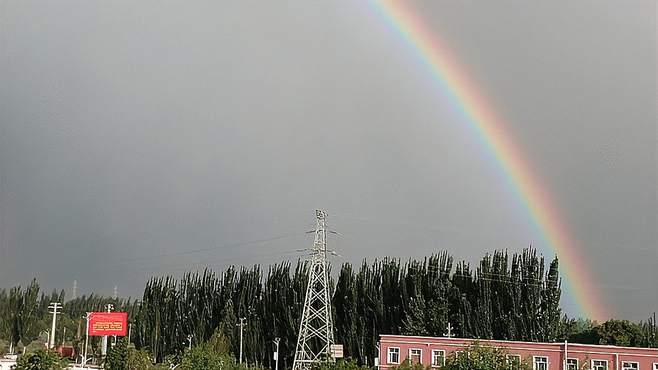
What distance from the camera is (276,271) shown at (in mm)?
65125

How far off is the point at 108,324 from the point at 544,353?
33.6 m

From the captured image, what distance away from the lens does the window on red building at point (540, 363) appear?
142ft

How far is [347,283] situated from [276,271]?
693 centimetres

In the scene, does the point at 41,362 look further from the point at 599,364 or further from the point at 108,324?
the point at 108,324

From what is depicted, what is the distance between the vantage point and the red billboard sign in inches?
2426

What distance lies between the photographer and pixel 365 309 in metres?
59.5

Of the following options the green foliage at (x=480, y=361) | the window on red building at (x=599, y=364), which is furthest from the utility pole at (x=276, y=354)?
the green foliage at (x=480, y=361)

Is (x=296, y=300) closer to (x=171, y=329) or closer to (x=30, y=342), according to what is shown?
(x=171, y=329)

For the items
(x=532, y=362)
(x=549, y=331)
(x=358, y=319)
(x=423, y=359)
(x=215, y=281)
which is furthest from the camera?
(x=215, y=281)

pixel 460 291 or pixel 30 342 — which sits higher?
pixel 460 291

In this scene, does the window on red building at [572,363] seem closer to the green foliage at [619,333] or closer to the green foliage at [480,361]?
the green foliage at [480,361]

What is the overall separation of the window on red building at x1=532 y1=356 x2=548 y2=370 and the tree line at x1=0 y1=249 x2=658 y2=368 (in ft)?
36.9

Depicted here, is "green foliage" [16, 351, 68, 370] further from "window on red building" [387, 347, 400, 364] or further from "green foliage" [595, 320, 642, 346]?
"green foliage" [595, 320, 642, 346]

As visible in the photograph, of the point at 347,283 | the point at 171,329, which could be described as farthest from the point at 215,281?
the point at 347,283
